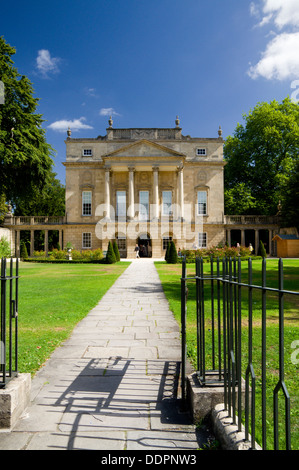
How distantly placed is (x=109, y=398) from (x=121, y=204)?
128 feet

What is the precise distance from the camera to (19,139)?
21141 millimetres

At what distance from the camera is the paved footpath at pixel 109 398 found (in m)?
2.74

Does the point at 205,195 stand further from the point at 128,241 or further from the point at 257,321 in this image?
the point at 257,321

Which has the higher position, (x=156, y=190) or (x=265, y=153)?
(x=265, y=153)

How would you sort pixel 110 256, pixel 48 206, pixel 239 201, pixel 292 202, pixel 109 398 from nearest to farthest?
pixel 109 398, pixel 110 256, pixel 292 202, pixel 239 201, pixel 48 206

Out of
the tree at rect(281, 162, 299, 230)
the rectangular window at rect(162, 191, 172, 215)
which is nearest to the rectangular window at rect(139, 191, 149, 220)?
the rectangular window at rect(162, 191, 172, 215)

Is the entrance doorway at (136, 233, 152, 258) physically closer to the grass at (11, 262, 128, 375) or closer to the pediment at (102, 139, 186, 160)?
the pediment at (102, 139, 186, 160)

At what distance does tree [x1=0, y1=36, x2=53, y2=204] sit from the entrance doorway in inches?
688

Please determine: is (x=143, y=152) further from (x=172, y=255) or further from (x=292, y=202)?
(x=292, y=202)

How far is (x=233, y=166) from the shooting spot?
46.4m

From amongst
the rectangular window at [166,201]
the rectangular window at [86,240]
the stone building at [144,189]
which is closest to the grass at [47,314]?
the rectangular window at [86,240]

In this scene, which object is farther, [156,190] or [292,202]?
[156,190]

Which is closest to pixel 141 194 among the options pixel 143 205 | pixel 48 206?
pixel 143 205
